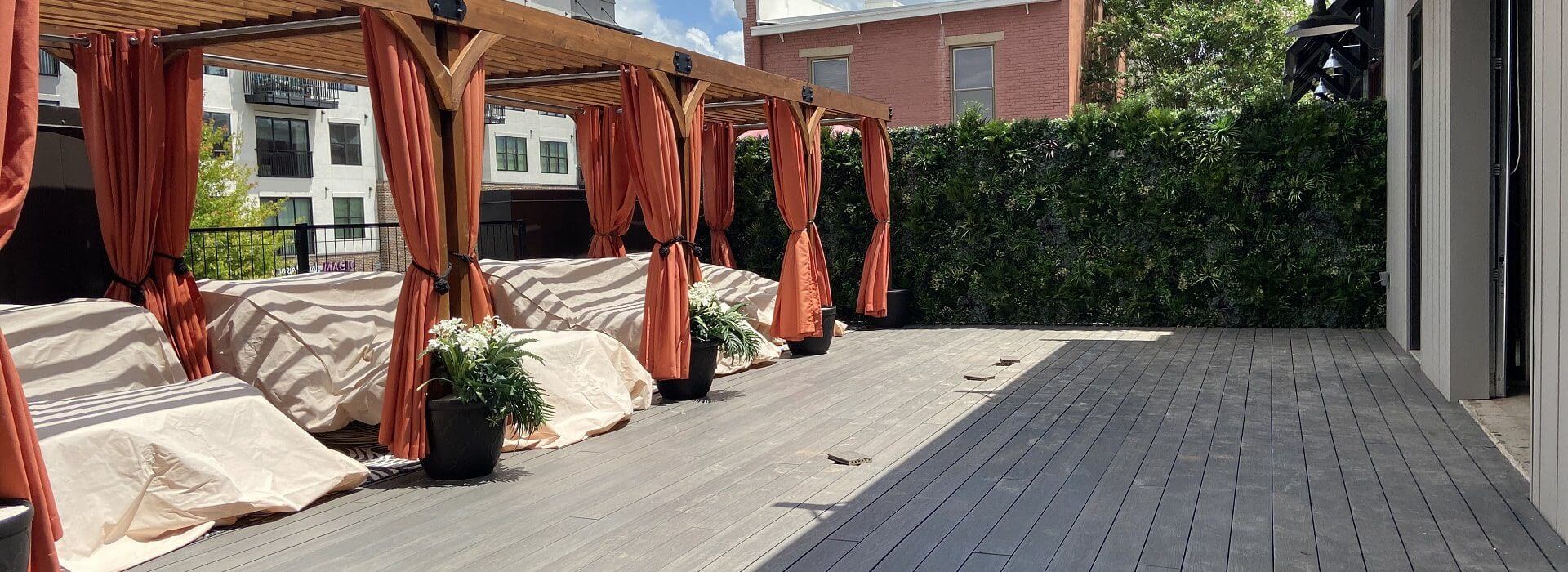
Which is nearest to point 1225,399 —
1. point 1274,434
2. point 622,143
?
point 1274,434

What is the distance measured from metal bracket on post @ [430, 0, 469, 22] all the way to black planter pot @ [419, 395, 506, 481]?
1.74 m

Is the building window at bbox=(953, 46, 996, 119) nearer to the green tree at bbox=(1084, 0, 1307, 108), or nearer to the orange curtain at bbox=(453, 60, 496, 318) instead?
the green tree at bbox=(1084, 0, 1307, 108)

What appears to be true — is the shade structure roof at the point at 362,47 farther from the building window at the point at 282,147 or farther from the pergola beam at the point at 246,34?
the building window at the point at 282,147

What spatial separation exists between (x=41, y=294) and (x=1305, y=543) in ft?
21.2

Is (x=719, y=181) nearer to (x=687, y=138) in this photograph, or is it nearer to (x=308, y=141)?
(x=687, y=138)

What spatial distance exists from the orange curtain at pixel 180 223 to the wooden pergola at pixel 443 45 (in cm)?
22

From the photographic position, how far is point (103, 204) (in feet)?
18.4

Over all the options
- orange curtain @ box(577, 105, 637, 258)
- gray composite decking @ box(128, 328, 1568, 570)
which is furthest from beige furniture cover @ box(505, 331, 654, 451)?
orange curtain @ box(577, 105, 637, 258)

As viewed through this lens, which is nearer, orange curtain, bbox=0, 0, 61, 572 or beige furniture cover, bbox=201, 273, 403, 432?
orange curtain, bbox=0, 0, 61, 572

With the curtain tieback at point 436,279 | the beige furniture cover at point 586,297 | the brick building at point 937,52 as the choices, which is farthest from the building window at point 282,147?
the curtain tieback at point 436,279

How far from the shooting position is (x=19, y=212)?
8.92 ft

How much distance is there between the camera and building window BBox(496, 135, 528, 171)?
3262 centimetres

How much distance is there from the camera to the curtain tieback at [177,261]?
5746 mm

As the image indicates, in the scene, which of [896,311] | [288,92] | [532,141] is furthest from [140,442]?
[532,141]
